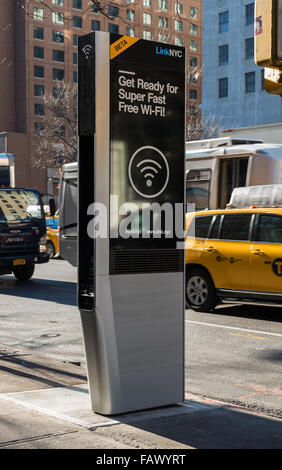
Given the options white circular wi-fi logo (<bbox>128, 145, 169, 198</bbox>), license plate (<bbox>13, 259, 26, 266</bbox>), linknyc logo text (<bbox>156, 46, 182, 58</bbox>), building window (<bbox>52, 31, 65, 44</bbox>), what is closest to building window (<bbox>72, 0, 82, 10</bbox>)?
building window (<bbox>52, 31, 65, 44</bbox>)

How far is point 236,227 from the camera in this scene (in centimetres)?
1214

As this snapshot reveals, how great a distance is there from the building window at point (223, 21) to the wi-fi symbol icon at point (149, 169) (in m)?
63.3

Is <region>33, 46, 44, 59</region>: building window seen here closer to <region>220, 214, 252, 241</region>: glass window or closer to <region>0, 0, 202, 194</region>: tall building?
<region>0, 0, 202, 194</region>: tall building

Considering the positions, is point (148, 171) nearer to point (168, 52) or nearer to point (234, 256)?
point (168, 52)

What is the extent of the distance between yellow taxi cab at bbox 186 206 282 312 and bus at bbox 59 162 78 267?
619cm

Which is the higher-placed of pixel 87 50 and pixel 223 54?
pixel 223 54

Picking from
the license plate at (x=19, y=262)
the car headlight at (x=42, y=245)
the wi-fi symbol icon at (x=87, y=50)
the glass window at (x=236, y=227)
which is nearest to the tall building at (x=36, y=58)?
the car headlight at (x=42, y=245)

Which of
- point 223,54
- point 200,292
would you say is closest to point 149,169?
point 200,292

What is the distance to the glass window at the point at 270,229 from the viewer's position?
37.7 feet

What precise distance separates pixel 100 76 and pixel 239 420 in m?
2.97

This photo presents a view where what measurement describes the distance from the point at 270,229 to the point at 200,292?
177cm

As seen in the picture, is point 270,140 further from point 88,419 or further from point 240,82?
point 240,82

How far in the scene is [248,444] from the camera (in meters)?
5.02
